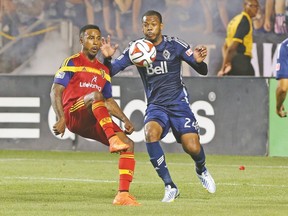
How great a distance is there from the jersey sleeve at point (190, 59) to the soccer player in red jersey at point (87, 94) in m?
0.82

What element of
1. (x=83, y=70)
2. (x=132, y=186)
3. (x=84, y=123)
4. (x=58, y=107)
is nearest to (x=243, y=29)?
(x=132, y=186)

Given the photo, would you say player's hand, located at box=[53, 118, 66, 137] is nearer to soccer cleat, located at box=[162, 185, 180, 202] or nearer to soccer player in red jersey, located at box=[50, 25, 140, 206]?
soccer player in red jersey, located at box=[50, 25, 140, 206]

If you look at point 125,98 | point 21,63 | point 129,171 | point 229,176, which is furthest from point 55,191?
point 21,63

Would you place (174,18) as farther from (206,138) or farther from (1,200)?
(1,200)

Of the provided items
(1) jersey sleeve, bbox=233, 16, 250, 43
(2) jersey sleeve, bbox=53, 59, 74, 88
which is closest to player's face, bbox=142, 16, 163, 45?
(2) jersey sleeve, bbox=53, 59, 74, 88

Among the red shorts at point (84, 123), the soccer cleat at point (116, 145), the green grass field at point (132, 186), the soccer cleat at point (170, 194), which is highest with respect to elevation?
the red shorts at point (84, 123)

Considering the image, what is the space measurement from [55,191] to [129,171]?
1987 millimetres

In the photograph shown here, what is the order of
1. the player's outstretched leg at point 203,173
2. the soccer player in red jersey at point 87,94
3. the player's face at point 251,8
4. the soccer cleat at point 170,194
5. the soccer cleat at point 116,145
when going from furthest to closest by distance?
the player's face at point 251,8
the player's outstretched leg at point 203,173
the soccer cleat at point 170,194
the soccer player in red jersey at point 87,94
the soccer cleat at point 116,145

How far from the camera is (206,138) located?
60.0 feet

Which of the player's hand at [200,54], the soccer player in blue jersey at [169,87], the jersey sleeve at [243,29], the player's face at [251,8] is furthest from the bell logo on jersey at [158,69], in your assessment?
the player's face at [251,8]

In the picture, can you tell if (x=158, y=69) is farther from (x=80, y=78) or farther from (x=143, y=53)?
(x=80, y=78)

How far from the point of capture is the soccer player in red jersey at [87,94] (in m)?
11.1

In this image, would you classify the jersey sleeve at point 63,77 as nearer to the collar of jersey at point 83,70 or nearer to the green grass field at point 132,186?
the collar of jersey at point 83,70

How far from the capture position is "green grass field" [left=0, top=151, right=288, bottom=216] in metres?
10.5
